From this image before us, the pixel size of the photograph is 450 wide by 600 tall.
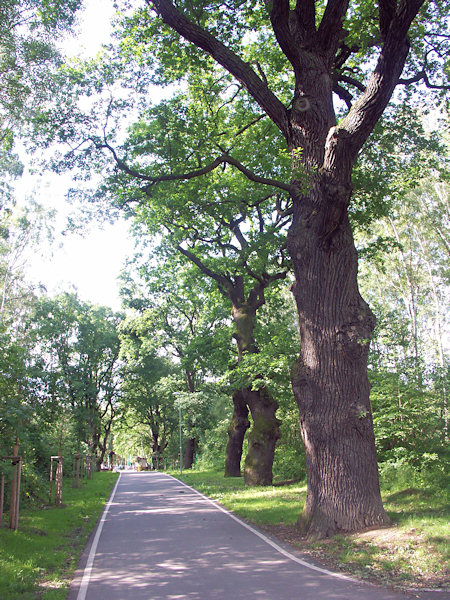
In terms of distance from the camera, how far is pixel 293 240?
1023cm

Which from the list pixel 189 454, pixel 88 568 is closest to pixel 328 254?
pixel 88 568

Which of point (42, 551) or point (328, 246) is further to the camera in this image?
point (328, 246)

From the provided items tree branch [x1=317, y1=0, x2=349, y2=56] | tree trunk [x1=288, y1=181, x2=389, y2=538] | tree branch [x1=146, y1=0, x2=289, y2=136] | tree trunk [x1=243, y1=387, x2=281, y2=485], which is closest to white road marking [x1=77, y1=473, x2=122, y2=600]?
tree trunk [x1=288, y1=181, x2=389, y2=538]

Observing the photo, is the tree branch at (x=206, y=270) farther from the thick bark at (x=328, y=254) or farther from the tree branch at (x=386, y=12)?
the tree branch at (x=386, y=12)

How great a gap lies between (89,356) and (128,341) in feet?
18.8

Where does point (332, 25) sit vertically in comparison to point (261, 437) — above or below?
above

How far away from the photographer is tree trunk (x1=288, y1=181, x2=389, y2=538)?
28.7 feet

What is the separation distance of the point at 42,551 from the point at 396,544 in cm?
569

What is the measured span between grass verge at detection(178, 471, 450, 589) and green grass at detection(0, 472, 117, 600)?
3758 millimetres

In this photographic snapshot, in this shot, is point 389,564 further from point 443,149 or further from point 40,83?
point 40,83

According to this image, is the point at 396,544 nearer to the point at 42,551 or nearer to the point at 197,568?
the point at 197,568

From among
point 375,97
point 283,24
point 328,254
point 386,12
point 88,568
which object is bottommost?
point 88,568

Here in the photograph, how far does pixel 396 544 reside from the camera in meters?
7.38

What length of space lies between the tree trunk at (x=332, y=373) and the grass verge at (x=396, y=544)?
47 cm
